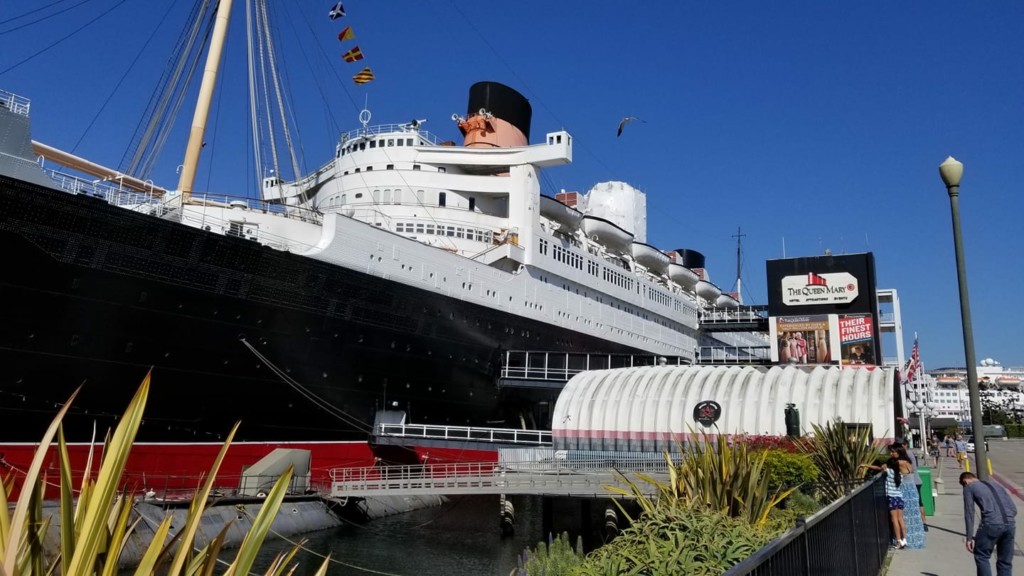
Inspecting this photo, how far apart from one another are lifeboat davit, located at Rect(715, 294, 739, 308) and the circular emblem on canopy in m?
28.9

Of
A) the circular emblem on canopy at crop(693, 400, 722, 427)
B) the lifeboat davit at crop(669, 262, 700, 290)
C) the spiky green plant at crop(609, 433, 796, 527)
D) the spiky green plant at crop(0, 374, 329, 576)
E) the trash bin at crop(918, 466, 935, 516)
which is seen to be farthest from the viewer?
the lifeboat davit at crop(669, 262, 700, 290)

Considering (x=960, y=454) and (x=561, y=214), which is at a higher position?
(x=561, y=214)

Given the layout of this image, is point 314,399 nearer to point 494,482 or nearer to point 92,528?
point 494,482

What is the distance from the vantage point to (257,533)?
311 centimetres

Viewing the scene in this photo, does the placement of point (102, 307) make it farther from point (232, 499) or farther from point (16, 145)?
point (232, 499)

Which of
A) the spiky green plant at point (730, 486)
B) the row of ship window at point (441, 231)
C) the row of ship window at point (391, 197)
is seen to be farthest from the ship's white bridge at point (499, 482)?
the row of ship window at point (391, 197)

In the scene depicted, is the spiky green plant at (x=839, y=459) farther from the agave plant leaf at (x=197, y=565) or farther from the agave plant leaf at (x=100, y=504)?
the agave plant leaf at (x=100, y=504)

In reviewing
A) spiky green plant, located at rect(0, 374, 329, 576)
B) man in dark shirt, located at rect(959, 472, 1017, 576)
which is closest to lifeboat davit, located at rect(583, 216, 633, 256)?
man in dark shirt, located at rect(959, 472, 1017, 576)

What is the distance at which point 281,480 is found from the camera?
10.5ft

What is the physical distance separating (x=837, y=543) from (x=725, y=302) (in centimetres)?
4835

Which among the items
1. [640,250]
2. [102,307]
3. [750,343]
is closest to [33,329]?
[102,307]

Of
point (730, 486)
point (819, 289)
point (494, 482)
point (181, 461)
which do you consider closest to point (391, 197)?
point (494, 482)

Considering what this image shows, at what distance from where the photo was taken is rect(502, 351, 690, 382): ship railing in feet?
81.2

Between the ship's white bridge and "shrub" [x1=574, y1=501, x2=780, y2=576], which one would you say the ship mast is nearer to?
the ship's white bridge
